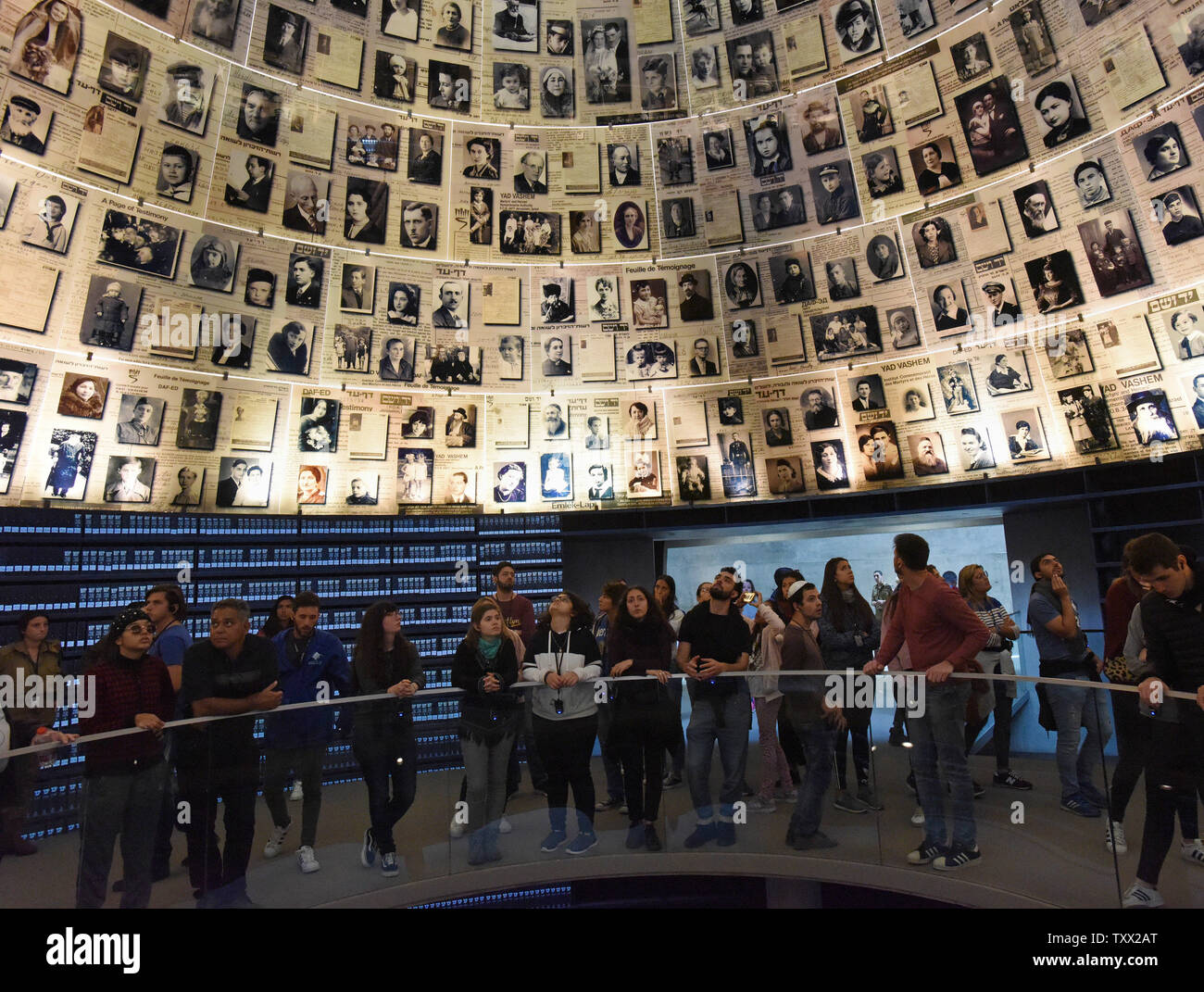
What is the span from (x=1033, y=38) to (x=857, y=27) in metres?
1.87

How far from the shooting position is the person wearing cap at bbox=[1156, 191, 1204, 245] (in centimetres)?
712

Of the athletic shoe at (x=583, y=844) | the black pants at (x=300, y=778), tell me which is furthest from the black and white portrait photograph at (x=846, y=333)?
the black pants at (x=300, y=778)

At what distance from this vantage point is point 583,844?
5.83 m

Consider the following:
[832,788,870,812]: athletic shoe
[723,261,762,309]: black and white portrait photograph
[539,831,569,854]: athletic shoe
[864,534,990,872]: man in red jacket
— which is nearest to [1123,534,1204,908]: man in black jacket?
[864,534,990,872]: man in red jacket

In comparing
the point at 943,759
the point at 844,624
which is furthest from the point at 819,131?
the point at 943,759

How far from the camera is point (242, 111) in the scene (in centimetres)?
847

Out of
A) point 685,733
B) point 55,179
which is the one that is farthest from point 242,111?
point 685,733

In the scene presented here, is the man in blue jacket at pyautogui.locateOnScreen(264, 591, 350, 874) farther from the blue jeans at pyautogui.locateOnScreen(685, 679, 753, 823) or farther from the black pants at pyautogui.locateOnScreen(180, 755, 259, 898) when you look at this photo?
the blue jeans at pyautogui.locateOnScreen(685, 679, 753, 823)

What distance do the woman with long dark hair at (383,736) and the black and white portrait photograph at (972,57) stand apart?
787 centimetres

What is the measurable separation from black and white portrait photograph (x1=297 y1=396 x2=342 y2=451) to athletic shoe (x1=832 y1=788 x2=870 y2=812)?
265 inches

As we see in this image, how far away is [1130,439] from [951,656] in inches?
181

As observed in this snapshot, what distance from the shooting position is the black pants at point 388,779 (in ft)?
17.5
